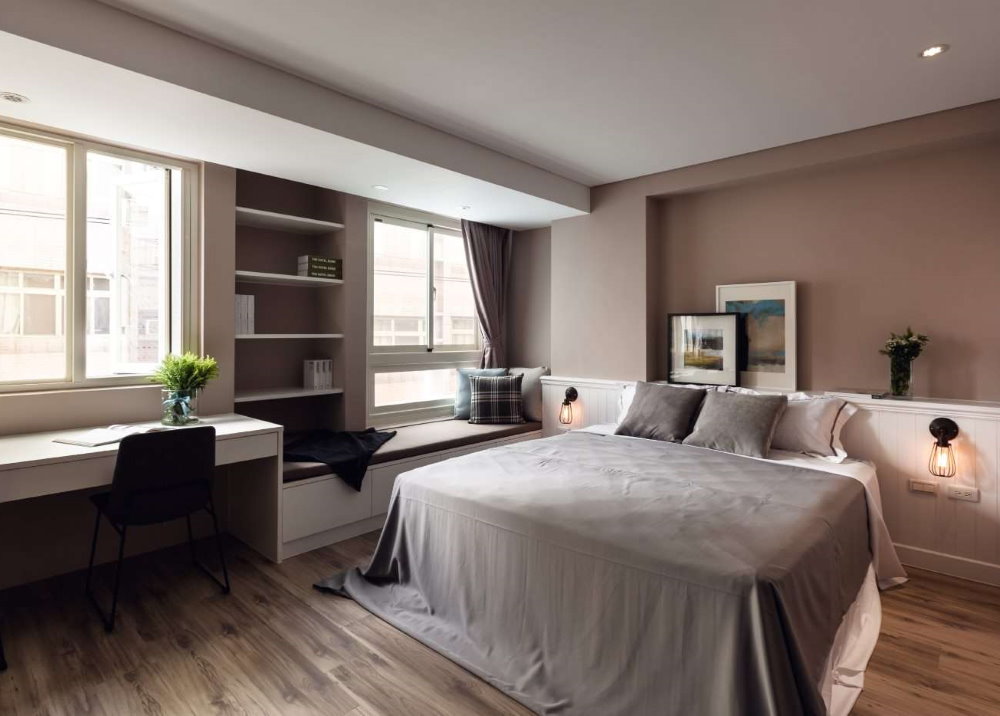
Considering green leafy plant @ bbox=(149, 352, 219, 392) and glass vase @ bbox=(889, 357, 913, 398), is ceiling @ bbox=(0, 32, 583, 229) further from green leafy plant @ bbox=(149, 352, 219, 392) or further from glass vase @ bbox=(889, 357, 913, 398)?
glass vase @ bbox=(889, 357, 913, 398)

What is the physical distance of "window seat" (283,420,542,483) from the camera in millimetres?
3203

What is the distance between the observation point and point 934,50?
2293 mm

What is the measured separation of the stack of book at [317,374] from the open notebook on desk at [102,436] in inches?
47.0

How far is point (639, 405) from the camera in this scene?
143 inches

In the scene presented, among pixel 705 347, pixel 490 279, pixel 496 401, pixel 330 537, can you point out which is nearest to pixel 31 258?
pixel 330 537

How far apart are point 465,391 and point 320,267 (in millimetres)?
1717

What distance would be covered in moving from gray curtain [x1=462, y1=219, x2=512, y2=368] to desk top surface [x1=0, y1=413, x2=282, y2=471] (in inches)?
98.9

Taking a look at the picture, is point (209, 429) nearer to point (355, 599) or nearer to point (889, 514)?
point (355, 599)

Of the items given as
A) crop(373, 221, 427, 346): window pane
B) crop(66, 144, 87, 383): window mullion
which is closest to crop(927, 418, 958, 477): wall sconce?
crop(373, 221, 427, 346): window pane

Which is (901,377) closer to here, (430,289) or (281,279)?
(430,289)

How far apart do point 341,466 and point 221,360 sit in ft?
3.27

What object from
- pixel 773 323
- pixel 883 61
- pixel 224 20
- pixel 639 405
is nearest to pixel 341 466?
pixel 639 405

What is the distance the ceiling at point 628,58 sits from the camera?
2.05m

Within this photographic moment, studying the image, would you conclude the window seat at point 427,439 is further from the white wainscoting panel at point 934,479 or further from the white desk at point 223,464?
the white wainscoting panel at point 934,479
